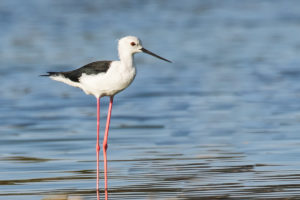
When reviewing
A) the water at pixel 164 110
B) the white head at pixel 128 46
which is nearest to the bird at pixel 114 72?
the white head at pixel 128 46

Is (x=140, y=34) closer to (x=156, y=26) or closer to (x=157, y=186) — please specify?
(x=156, y=26)

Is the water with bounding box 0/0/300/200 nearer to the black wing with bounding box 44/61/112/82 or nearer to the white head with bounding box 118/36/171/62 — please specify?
the black wing with bounding box 44/61/112/82

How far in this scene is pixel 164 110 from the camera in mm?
11867

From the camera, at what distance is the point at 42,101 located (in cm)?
1309

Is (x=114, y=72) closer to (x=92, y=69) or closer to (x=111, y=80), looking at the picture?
(x=111, y=80)

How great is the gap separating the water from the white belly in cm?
82

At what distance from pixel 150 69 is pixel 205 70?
1.21m

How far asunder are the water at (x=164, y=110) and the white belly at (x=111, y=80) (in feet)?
2.70

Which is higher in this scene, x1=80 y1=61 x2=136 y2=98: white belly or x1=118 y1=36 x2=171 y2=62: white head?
x1=118 y1=36 x2=171 y2=62: white head

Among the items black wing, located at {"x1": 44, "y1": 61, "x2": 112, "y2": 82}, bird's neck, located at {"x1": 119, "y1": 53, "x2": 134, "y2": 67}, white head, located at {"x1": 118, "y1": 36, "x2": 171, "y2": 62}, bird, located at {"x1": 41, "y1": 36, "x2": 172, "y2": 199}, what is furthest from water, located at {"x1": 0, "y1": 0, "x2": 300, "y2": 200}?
white head, located at {"x1": 118, "y1": 36, "x2": 171, "y2": 62}

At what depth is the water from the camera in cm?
718

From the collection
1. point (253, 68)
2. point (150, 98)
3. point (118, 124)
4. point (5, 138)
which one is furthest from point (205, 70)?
point (5, 138)

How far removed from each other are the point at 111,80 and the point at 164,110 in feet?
14.1

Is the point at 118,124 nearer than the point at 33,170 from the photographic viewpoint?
No
